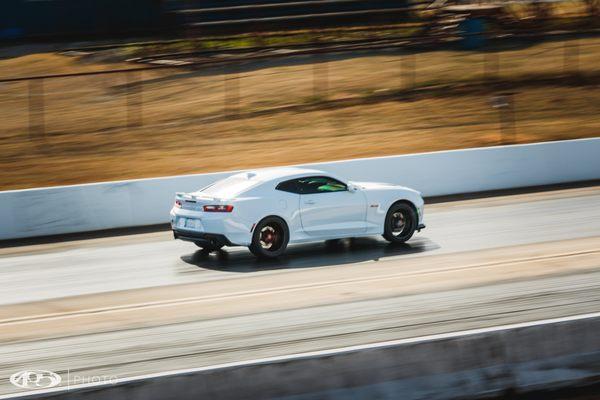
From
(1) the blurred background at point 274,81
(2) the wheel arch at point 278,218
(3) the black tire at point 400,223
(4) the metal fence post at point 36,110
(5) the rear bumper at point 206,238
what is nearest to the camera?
(5) the rear bumper at point 206,238

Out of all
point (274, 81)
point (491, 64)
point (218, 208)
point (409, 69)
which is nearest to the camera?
point (218, 208)

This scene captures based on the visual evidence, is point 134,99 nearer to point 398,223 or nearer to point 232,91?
point 232,91

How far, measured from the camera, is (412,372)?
7.12m

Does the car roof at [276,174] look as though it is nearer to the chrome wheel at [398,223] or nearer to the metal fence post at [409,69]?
the chrome wheel at [398,223]

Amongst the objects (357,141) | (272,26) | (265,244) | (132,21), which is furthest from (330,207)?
(132,21)

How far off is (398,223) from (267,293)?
390 cm

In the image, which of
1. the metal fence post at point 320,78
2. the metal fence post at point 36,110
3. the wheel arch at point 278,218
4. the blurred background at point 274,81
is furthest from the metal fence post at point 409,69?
the wheel arch at point 278,218

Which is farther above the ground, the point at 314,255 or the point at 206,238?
the point at 206,238

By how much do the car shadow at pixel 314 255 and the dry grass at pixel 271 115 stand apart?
24.6 ft

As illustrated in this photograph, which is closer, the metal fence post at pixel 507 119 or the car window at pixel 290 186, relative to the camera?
the car window at pixel 290 186

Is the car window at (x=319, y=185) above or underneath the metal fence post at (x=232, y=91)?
underneath

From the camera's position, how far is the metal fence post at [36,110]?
2467cm

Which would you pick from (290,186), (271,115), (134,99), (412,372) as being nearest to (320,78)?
(271,115)

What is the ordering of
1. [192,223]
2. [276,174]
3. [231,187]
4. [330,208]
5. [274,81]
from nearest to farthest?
[192,223], [231,187], [276,174], [330,208], [274,81]
